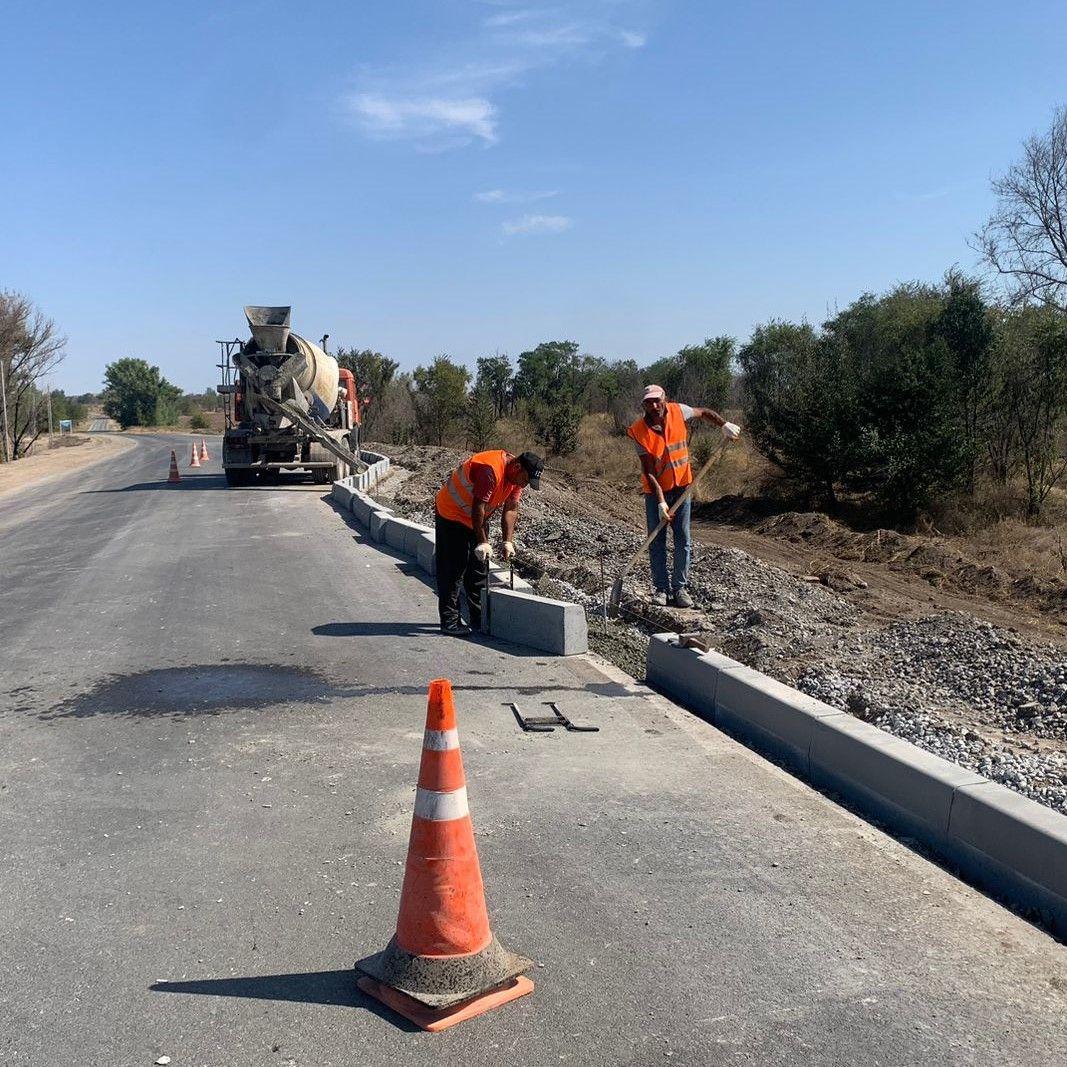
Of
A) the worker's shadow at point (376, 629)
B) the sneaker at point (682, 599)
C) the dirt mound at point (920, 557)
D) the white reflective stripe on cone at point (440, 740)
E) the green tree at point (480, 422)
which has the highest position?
the green tree at point (480, 422)

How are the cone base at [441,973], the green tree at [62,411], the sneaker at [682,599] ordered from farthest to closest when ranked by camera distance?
the green tree at [62,411] → the sneaker at [682,599] → the cone base at [441,973]

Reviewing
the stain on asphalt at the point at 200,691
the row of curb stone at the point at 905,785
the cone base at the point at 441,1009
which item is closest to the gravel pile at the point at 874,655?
the row of curb stone at the point at 905,785

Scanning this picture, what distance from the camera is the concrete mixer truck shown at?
22672mm

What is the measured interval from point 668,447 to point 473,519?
2001 millimetres

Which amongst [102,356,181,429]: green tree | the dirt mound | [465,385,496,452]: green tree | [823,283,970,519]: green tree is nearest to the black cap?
the dirt mound

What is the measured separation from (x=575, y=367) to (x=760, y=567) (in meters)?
50.8

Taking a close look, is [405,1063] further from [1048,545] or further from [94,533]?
[1048,545]

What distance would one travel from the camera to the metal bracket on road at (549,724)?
6.16 meters

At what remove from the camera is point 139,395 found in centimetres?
10262

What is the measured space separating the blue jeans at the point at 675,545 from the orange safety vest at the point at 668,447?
5.2 inches

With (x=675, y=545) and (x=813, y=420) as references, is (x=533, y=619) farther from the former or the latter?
(x=813, y=420)

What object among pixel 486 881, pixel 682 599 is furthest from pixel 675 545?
pixel 486 881

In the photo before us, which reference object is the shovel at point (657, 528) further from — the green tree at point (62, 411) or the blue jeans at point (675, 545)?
the green tree at point (62, 411)

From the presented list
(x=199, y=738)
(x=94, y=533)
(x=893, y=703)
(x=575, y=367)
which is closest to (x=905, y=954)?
(x=893, y=703)
